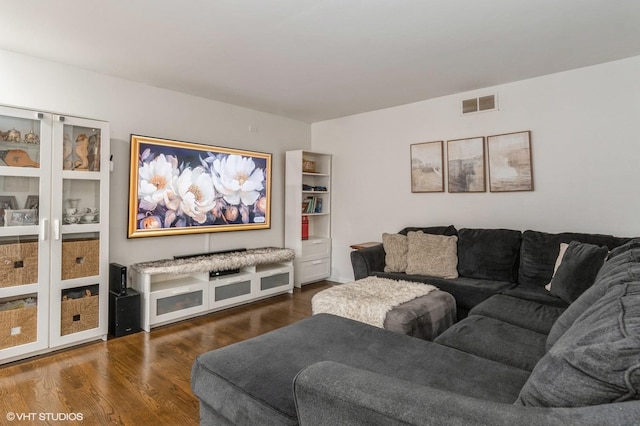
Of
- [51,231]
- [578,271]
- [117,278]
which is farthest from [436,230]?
[51,231]

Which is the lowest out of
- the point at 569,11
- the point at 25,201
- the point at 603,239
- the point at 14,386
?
the point at 14,386

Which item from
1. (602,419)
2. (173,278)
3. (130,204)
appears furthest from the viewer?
(173,278)

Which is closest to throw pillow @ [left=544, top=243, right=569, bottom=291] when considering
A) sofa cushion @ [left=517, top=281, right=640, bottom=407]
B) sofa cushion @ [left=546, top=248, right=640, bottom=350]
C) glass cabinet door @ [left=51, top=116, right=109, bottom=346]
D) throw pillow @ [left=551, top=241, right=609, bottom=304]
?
throw pillow @ [left=551, top=241, right=609, bottom=304]

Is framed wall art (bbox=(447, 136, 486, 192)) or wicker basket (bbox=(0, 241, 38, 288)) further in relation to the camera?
framed wall art (bbox=(447, 136, 486, 192))

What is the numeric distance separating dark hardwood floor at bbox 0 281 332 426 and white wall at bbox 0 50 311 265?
100cm

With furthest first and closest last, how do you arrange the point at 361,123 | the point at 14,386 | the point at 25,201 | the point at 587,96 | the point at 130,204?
1. the point at 361,123
2. the point at 130,204
3. the point at 587,96
4. the point at 25,201
5. the point at 14,386

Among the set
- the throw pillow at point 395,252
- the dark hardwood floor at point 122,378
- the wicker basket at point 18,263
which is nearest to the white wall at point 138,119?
the wicker basket at point 18,263

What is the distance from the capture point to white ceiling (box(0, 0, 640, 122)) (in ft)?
7.34

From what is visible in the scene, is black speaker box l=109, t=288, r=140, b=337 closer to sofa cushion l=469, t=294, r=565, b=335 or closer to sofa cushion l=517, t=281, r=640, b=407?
sofa cushion l=469, t=294, r=565, b=335

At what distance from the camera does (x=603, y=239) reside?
2842mm

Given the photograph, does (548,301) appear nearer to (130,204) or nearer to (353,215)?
(353,215)

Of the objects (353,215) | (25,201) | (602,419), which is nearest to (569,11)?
(602,419)

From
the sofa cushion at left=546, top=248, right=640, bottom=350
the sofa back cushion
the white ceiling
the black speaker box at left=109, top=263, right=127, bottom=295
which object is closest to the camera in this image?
the sofa cushion at left=546, top=248, right=640, bottom=350

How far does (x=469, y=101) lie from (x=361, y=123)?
59.0 inches
